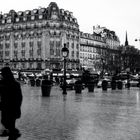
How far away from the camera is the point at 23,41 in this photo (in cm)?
13375

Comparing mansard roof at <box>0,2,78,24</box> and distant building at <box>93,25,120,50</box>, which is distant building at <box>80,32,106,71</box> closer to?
distant building at <box>93,25,120,50</box>

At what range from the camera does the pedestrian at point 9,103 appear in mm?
9078

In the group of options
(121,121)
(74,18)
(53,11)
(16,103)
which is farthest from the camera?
(74,18)

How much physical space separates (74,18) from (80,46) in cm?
1881

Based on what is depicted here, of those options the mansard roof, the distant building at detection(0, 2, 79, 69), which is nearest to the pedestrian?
the distant building at detection(0, 2, 79, 69)

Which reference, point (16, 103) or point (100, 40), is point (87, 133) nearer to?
point (16, 103)

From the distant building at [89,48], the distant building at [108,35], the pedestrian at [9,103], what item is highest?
the distant building at [108,35]

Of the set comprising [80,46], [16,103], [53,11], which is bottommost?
[16,103]

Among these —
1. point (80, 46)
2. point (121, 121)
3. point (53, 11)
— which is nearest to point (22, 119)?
point (121, 121)

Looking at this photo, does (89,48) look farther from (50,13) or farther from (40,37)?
(50,13)

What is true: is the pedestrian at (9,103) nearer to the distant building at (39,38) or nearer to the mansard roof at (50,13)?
the distant building at (39,38)

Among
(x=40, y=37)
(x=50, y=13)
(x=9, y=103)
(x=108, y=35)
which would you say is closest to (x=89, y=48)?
(x=108, y=35)

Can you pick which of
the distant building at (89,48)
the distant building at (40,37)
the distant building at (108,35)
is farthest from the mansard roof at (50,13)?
the distant building at (108,35)

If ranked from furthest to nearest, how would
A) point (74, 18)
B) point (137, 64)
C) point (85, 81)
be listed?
point (74, 18) < point (137, 64) < point (85, 81)
